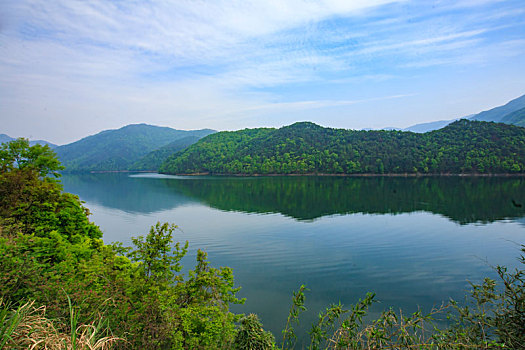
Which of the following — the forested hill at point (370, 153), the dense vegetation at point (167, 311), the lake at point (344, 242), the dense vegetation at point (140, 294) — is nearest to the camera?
the dense vegetation at point (167, 311)

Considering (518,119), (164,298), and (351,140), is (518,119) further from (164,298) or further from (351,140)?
(164,298)

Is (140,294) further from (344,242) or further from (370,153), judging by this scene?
(370,153)

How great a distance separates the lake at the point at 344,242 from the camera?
13.3 m

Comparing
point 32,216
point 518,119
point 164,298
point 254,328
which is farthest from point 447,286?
point 518,119

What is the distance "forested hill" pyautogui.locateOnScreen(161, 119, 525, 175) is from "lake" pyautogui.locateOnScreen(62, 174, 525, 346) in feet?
166

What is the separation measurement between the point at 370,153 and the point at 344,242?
86417 mm

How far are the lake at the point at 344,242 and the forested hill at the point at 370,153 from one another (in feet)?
166

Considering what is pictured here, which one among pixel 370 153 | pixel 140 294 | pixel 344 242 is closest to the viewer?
pixel 140 294

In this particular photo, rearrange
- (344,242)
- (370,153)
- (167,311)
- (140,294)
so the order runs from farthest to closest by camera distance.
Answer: (370,153), (344,242), (140,294), (167,311)

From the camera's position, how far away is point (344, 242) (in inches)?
843

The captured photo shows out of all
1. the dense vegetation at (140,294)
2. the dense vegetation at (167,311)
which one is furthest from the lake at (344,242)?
the dense vegetation at (167,311)

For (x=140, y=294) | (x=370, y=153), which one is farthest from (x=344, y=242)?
(x=370, y=153)

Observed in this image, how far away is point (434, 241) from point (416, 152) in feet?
274

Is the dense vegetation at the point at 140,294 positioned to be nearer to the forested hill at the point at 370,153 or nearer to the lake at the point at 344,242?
the lake at the point at 344,242
